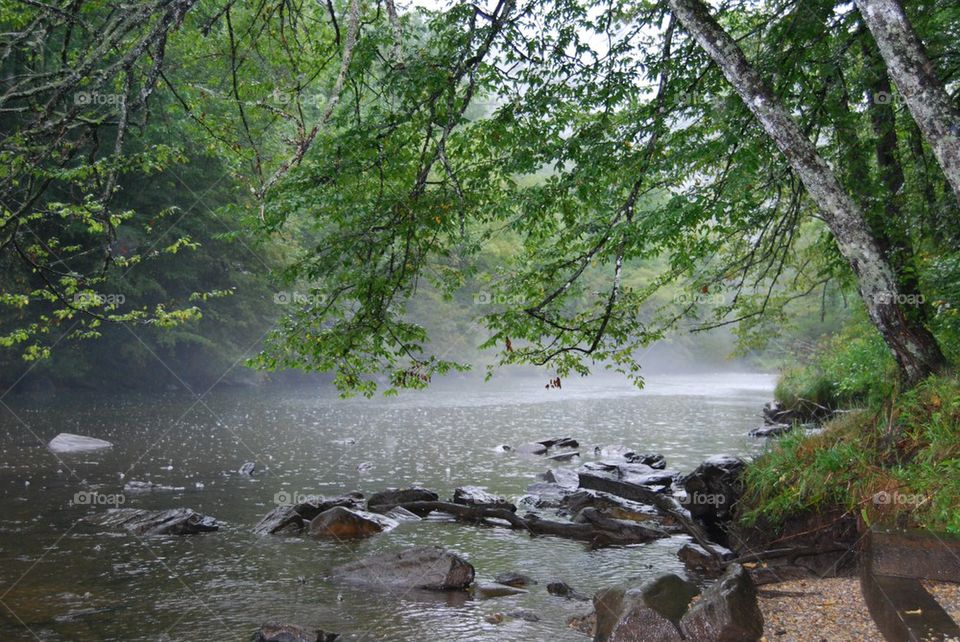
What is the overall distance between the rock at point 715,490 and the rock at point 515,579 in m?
3.86

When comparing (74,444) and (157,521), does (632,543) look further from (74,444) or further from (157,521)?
(74,444)

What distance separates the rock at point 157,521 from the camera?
39.9 feet

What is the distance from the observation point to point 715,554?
10422mm

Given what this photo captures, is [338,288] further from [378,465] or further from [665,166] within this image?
[378,465]

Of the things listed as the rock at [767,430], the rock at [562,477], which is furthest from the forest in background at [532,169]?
the rock at [767,430]

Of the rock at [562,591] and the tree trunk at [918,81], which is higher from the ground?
the tree trunk at [918,81]

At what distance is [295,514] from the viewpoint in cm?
1288

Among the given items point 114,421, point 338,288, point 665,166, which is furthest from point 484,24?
point 114,421

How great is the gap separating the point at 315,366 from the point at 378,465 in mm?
9199

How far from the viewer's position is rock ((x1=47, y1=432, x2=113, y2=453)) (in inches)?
788

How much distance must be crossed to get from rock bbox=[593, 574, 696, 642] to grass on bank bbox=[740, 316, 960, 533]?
2.37 m

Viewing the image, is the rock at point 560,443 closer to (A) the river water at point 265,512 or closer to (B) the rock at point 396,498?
(A) the river water at point 265,512

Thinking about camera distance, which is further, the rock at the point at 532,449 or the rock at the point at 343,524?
the rock at the point at 532,449

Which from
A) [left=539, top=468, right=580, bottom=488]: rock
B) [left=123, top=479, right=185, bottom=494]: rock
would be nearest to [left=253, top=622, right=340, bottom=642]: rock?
[left=123, top=479, right=185, bottom=494]: rock
